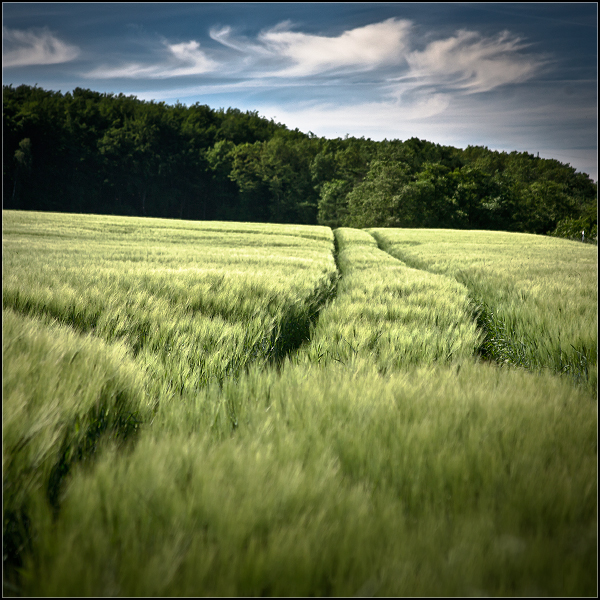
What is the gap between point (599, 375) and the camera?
1545 millimetres

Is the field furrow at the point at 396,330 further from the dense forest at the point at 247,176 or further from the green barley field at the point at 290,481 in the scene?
the dense forest at the point at 247,176

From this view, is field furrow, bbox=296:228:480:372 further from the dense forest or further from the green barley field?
the dense forest

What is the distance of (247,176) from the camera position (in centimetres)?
6419

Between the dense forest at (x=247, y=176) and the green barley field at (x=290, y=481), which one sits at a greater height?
the dense forest at (x=247, y=176)

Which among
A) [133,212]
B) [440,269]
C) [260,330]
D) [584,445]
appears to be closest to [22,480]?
[584,445]

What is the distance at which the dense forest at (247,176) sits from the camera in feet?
166

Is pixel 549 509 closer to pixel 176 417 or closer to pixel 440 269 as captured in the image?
pixel 176 417

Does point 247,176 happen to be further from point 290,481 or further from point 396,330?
point 290,481

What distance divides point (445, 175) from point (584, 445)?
5933cm

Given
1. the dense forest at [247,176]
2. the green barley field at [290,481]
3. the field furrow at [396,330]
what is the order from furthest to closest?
the dense forest at [247,176]
the field furrow at [396,330]
the green barley field at [290,481]

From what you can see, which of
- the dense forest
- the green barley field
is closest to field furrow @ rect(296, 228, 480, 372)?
the green barley field

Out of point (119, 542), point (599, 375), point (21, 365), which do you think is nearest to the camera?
point (119, 542)

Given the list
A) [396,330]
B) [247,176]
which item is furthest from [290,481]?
[247,176]

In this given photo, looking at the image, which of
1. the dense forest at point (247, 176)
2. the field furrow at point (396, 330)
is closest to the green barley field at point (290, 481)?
the field furrow at point (396, 330)
